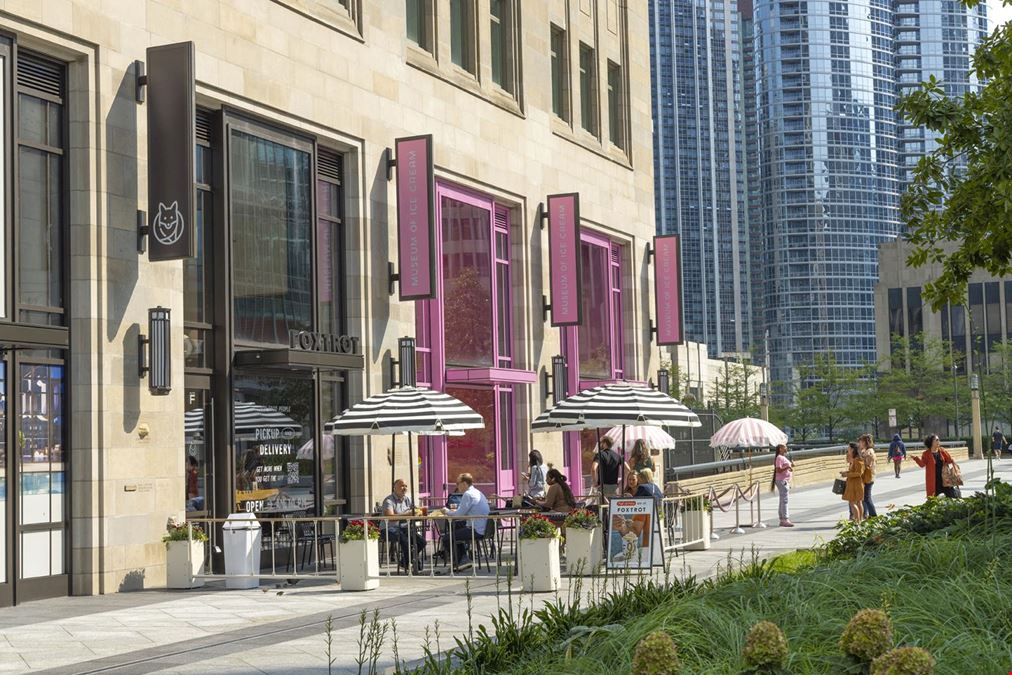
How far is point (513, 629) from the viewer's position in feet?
27.2

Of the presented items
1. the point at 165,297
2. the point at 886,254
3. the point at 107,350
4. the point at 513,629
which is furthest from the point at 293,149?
the point at 886,254

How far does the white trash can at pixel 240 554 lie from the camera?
759 inches

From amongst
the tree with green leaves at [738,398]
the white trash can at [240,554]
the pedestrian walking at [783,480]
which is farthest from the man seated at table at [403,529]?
the tree with green leaves at [738,398]

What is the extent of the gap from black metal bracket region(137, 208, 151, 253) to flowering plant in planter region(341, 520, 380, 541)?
515 centimetres

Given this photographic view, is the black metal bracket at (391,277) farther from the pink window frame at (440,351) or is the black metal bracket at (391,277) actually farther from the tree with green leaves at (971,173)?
the tree with green leaves at (971,173)

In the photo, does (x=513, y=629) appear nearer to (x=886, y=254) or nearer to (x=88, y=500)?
(x=88, y=500)

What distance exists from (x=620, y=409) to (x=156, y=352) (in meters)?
7.65

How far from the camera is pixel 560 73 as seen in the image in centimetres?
3594

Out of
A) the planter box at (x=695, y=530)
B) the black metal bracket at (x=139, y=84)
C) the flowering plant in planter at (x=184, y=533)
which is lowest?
the planter box at (x=695, y=530)

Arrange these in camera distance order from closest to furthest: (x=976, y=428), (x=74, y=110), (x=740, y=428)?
(x=74, y=110), (x=740, y=428), (x=976, y=428)

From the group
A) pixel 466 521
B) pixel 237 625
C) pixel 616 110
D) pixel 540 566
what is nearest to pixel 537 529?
pixel 540 566

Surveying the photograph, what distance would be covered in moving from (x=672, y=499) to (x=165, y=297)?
852 cm

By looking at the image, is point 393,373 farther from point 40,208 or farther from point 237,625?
point 237,625

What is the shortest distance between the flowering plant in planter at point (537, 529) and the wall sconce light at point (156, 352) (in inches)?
235
